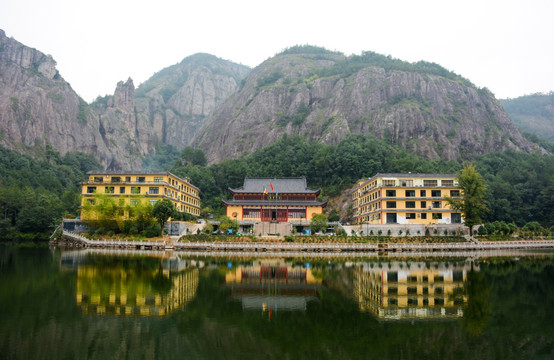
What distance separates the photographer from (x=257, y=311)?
21.6 m

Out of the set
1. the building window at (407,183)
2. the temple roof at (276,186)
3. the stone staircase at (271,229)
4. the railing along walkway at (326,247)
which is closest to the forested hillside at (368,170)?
the temple roof at (276,186)

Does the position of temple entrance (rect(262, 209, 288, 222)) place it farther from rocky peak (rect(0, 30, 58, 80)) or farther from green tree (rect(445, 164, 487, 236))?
rocky peak (rect(0, 30, 58, 80))

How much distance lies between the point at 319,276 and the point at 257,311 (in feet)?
43.4

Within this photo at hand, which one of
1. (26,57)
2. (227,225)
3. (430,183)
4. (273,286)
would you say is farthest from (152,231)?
(26,57)

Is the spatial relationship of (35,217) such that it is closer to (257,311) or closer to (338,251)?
(338,251)

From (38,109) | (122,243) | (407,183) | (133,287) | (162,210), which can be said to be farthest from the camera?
(38,109)

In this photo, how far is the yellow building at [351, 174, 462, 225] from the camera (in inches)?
2719

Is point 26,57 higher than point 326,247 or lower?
higher

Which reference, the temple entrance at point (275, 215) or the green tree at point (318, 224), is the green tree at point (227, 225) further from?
the green tree at point (318, 224)

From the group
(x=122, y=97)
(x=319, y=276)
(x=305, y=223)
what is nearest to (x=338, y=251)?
(x=305, y=223)

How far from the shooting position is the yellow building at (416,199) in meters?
69.1

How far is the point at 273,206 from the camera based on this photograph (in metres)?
78.4

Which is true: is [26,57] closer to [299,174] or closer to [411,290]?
[299,174]

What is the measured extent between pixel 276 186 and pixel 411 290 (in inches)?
2248
